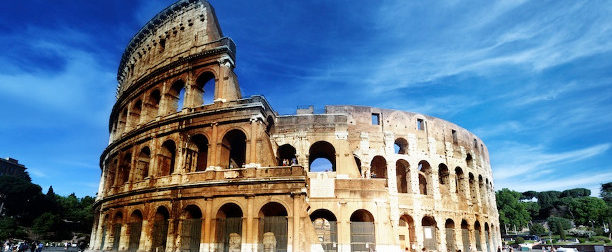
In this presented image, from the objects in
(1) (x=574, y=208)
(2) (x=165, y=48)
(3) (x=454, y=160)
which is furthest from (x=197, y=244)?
(1) (x=574, y=208)

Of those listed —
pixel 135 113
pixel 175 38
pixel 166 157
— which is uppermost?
pixel 175 38

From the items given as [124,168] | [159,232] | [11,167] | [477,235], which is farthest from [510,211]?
[11,167]

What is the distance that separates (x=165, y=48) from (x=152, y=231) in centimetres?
1119

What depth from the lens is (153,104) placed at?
2227 cm

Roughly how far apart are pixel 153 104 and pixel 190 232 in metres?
9.22

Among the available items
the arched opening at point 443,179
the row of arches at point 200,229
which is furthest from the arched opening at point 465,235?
the row of arches at point 200,229

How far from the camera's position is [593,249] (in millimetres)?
32656

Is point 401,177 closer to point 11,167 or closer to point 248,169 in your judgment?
point 248,169

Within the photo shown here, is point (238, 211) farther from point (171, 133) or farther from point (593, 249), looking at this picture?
point (593, 249)

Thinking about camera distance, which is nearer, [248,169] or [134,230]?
[248,169]

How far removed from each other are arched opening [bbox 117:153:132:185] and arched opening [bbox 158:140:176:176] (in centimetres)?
353

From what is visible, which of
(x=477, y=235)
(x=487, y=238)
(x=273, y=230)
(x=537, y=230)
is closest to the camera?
(x=273, y=230)

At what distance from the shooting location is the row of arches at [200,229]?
16000 millimetres

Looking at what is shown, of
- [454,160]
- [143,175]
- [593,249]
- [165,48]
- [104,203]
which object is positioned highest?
[165,48]
